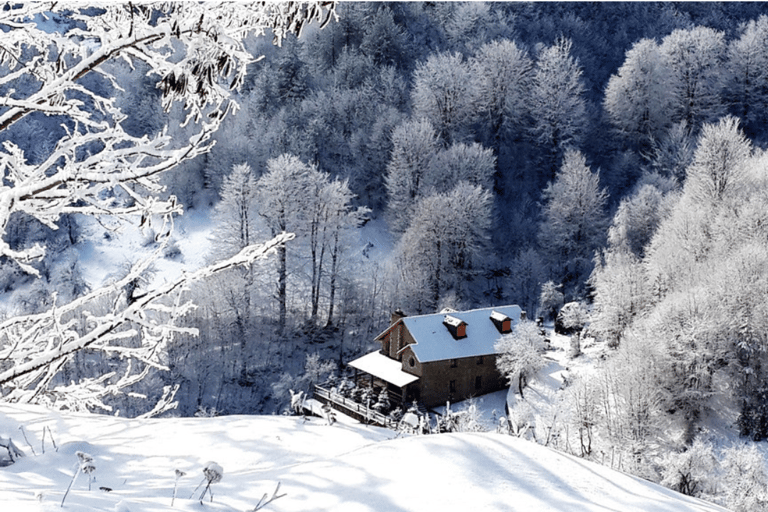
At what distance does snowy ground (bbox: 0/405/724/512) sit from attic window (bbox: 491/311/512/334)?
2291cm

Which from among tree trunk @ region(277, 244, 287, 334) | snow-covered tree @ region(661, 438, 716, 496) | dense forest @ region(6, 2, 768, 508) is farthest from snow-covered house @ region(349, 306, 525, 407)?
snow-covered tree @ region(661, 438, 716, 496)

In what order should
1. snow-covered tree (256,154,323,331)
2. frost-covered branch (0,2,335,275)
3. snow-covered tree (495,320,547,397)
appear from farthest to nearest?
snow-covered tree (256,154,323,331) < snow-covered tree (495,320,547,397) < frost-covered branch (0,2,335,275)

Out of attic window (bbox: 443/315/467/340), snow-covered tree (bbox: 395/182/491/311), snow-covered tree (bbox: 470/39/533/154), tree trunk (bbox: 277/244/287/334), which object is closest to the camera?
attic window (bbox: 443/315/467/340)

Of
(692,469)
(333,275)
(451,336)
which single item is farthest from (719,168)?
(333,275)

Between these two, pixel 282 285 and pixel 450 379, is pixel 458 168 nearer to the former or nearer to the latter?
pixel 282 285

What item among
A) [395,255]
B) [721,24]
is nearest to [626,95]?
[721,24]

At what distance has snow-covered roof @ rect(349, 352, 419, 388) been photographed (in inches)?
1019

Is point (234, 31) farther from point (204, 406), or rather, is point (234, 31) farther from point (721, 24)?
point (721, 24)

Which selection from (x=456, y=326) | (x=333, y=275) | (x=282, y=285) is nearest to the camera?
(x=456, y=326)

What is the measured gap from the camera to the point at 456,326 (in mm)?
26984

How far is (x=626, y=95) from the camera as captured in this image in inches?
1676

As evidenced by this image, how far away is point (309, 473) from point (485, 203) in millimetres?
33677

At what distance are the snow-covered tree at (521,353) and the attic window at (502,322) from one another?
113cm

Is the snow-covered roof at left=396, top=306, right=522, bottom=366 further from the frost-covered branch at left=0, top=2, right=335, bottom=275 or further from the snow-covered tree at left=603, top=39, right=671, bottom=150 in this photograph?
the frost-covered branch at left=0, top=2, right=335, bottom=275
